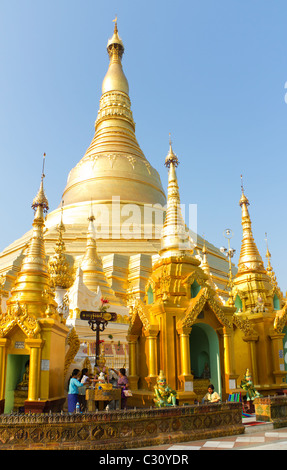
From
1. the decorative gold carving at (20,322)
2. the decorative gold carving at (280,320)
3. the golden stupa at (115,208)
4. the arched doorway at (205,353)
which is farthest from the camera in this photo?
the golden stupa at (115,208)

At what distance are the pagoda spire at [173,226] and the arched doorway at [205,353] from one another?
2.17 meters

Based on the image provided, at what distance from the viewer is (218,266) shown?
2858 centimetres

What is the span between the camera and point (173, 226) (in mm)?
11836

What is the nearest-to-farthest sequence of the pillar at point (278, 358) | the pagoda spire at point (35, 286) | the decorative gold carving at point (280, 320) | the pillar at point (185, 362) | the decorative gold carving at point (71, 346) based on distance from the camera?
the pillar at point (185, 362)
the pagoda spire at point (35, 286)
the pillar at point (278, 358)
the decorative gold carving at point (71, 346)
the decorative gold carving at point (280, 320)

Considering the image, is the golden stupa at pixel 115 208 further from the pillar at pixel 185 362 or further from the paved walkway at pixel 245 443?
the paved walkway at pixel 245 443

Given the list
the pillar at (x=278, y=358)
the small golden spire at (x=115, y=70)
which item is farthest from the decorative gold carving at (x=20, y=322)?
the small golden spire at (x=115, y=70)

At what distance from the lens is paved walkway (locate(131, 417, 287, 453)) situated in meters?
5.93

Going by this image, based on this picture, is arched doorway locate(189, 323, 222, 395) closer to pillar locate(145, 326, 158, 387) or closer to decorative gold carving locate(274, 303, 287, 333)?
pillar locate(145, 326, 158, 387)

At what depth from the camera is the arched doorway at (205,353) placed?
998cm

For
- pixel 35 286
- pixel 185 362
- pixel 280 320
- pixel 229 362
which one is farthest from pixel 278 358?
pixel 35 286

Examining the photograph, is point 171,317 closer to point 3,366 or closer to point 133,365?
point 133,365

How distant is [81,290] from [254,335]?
8.51 meters
